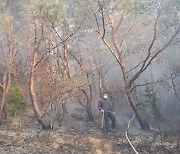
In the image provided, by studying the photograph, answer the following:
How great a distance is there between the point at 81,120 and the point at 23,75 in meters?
4.10

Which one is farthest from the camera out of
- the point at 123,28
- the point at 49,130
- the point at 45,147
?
the point at 123,28

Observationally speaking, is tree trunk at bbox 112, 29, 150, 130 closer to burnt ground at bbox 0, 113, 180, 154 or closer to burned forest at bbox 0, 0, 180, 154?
burned forest at bbox 0, 0, 180, 154

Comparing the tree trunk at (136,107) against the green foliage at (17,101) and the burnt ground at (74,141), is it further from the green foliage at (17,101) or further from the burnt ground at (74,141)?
the green foliage at (17,101)

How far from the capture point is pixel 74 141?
11.0 m

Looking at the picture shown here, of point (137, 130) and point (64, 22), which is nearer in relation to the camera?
point (64, 22)

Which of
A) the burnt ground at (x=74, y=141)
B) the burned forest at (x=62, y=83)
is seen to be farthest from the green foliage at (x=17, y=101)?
the burnt ground at (x=74, y=141)

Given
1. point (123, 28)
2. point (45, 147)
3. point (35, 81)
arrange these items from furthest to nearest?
point (123, 28), point (35, 81), point (45, 147)

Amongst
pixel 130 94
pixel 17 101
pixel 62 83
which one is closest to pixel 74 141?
pixel 62 83

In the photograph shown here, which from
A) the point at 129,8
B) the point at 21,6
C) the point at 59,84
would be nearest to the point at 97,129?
the point at 59,84

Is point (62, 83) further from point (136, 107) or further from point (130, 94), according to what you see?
point (136, 107)

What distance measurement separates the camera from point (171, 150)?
11.0 metres

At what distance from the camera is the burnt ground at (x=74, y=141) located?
402 inches

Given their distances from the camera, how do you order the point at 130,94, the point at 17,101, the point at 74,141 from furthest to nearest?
the point at 130,94 → the point at 17,101 → the point at 74,141

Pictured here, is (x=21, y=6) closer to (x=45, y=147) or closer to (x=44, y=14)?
(x=44, y=14)
